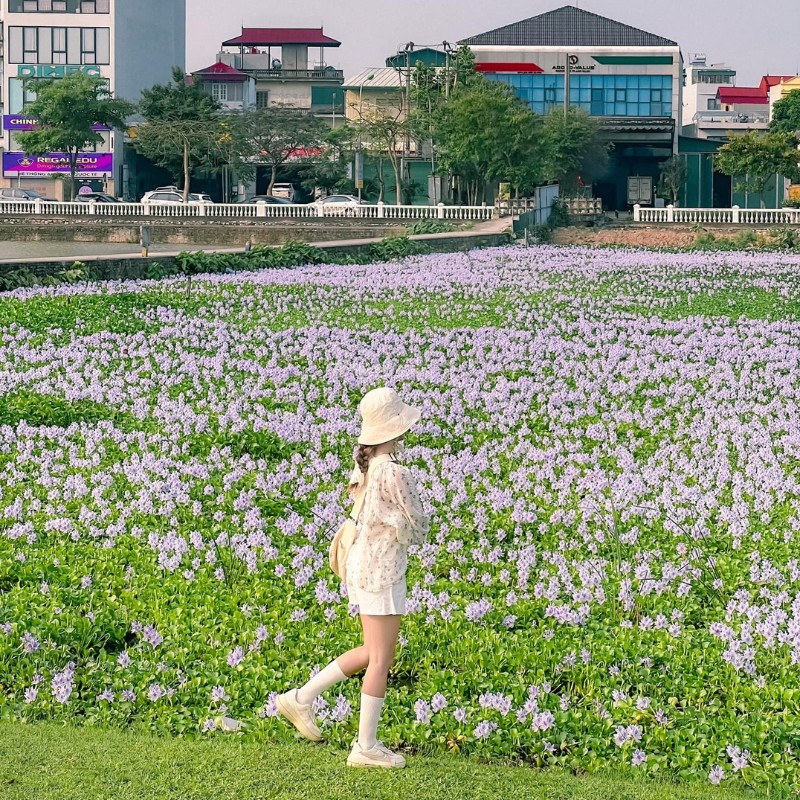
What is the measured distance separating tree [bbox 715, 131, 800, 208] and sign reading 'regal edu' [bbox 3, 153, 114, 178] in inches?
1199

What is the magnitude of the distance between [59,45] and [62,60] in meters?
0.84

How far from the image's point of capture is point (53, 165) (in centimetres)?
6956

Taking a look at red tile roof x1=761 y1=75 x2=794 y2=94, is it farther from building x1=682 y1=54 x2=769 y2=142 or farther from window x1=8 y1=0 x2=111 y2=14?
window x1=8 y1=0 x2=111 y2=14

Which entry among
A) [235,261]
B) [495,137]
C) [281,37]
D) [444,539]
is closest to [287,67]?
[281,37]

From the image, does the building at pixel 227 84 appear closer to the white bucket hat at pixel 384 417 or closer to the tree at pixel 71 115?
the tree at pixel 71 115

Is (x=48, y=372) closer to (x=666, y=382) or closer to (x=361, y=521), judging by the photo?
(x=666, y=382)

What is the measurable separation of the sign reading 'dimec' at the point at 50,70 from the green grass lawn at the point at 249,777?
7094 cm

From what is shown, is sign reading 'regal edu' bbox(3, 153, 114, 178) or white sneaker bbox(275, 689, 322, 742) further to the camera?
sign reading 'regal edu' bbox(3, 153, 114, 178)

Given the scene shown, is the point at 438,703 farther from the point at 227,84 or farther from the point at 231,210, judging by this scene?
the point at 227,84

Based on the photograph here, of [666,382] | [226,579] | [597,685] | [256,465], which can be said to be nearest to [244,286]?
[666,382]

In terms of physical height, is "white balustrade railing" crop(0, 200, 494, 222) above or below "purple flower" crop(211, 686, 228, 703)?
above

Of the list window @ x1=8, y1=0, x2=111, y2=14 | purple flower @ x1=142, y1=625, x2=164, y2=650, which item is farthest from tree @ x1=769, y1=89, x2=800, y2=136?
purple flower @ x1=142, y1=625, x2=164, y2=650

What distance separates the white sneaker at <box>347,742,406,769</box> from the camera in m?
5.07

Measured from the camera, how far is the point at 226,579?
7.11 m
